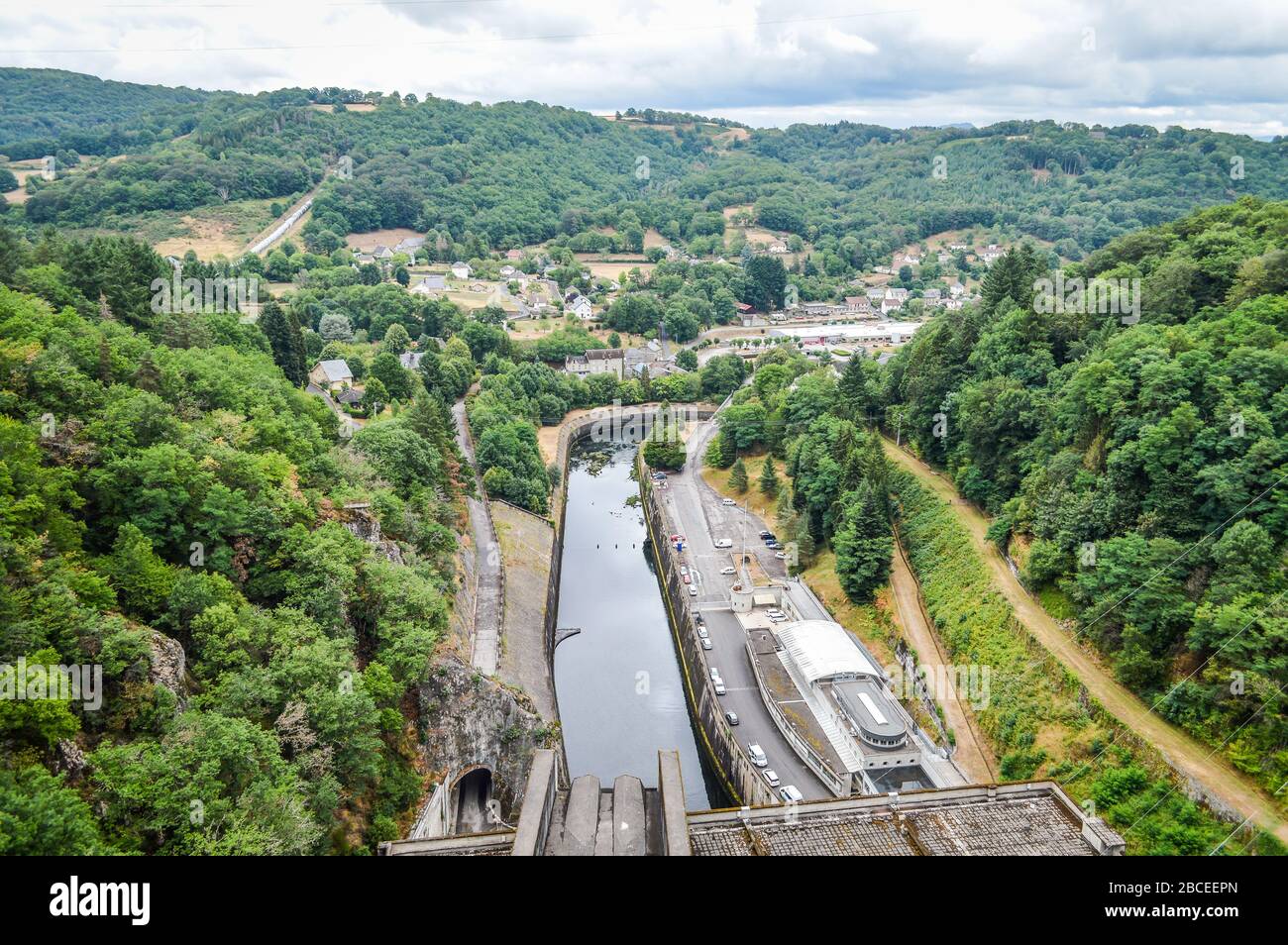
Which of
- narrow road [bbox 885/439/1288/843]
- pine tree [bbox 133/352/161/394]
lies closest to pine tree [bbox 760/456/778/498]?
narrow road [bbox 885/439/1288/843]

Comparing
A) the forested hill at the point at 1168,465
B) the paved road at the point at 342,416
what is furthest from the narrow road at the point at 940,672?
the paved road at the point at 342,416

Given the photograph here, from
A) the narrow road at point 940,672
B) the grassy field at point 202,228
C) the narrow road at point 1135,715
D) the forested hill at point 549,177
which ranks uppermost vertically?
the forested hill at point 549,177

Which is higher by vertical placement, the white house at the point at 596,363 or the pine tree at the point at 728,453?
the white house at the point at 596,363

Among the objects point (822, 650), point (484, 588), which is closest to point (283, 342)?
point (484, 588)

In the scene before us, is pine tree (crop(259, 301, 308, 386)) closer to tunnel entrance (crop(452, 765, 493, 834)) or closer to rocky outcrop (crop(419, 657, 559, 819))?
rocky outcrop (crop(419, 657, 559, 819))

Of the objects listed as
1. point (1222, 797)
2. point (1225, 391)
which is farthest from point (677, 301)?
point (1222, 797)

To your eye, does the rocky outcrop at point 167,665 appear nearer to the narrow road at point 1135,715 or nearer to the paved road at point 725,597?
the paved road at point 725,597

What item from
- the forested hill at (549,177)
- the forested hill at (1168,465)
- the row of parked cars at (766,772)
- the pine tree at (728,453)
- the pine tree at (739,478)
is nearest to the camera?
the forested hill at (1168,465)
